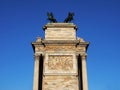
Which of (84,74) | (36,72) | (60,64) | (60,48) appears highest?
(60,48)

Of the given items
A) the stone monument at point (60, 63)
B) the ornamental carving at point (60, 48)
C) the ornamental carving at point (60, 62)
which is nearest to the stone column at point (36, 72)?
the stone monument at point (60, 63)

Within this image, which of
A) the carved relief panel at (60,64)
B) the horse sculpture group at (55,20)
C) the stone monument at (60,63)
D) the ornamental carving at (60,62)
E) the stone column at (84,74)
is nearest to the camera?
the stone column at (84,74)

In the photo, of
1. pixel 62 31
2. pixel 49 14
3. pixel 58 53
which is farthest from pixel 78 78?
pixel 49 14

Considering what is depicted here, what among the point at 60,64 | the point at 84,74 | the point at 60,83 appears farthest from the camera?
the point at 60,64

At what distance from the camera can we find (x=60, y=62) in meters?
24.6

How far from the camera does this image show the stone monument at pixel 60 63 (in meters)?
23.7

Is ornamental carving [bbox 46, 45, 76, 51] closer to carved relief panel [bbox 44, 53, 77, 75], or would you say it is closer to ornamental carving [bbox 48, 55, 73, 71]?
carved relief panel [bbox 44, 53, 77, 75]

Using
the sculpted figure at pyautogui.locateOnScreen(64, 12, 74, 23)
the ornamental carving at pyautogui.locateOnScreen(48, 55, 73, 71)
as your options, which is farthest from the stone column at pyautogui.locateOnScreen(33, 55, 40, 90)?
→ the sculpted figure at pyautogui.locateOnScreen(64, 12, 74, 23)

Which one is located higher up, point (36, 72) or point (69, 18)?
point (69, 18)

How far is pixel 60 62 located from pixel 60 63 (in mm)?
92

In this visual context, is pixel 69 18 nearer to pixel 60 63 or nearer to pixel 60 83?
pixel 60 63

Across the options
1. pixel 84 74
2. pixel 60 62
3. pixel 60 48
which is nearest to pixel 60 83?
pixel 60 62

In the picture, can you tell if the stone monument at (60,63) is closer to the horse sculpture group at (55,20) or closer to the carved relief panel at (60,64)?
the carved relief panel at (60,64)

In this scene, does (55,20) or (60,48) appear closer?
(60,48)
